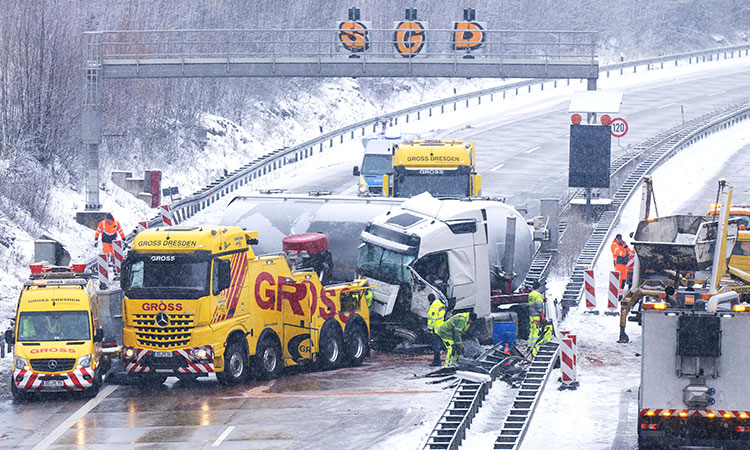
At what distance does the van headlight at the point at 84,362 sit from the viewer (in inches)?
861

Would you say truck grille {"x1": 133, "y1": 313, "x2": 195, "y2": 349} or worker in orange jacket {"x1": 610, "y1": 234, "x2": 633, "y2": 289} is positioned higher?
worker in orange jacket {"x1": 610, "y1": 234, "x2": 633, "y2": 289}

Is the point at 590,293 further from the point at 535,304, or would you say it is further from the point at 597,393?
the point at 597,393

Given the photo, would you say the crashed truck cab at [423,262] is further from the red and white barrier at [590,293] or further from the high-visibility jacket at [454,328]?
the red and white barrier at [590,293]

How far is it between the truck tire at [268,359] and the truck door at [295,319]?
295mm

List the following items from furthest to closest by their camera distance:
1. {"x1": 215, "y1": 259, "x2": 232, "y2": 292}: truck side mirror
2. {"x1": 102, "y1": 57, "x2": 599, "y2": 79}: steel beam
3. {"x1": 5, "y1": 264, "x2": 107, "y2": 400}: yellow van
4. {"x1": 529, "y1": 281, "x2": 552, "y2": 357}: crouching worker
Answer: {"x1": 102, "y1": 57, "x2": 599, "y2": 79}: steel beam → {"x1": 529, "y1": 281, "x2": 552, "y2": 357}: crouching worker → {"x1": 215, "y1": 259, "x2": 232, "y2": 292}: truck side mirror → {"x1": 5, "y1": 264, "x2": 107, "y2": 400}: yellow van

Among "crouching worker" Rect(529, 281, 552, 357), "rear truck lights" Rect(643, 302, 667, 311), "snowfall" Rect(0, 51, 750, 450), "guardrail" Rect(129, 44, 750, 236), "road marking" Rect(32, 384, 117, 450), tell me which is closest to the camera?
"rear truck lights" Rect(643, 302, 667, 311)

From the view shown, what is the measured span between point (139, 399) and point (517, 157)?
3261 cm

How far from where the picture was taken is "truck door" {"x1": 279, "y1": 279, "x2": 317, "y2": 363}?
23594 mm

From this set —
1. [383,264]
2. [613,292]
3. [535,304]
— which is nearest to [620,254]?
[613,292]

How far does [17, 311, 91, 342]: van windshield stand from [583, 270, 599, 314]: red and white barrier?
39.1 ft

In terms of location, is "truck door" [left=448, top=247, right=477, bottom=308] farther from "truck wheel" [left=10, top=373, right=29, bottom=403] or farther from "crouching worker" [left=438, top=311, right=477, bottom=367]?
"truck wheel" [left=10, top=373, right=29, bottom=403]

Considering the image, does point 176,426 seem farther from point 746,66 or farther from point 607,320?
point 746,66

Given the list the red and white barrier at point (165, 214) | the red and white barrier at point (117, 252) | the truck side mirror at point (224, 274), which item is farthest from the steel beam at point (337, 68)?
the truck side mirror at point (224, 274)

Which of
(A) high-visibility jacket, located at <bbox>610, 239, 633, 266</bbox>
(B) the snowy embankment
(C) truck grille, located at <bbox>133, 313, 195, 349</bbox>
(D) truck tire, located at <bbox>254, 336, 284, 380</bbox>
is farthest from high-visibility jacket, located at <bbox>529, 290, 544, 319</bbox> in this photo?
(C) truck grille, located at <bbox>133, 313, 195, 349</bbox>
